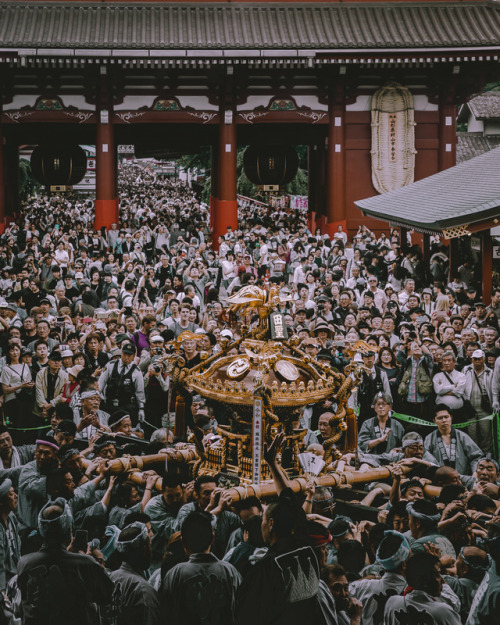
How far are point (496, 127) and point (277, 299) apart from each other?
3571 cm

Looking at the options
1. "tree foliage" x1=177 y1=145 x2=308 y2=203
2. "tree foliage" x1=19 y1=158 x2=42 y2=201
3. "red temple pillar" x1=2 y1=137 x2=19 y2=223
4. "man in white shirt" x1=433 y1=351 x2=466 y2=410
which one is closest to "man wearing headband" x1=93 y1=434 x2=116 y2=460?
"man in white shirt" x1=433 y1=351 x2=466 y2=410

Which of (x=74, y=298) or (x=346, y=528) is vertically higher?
(x=74, y=298)

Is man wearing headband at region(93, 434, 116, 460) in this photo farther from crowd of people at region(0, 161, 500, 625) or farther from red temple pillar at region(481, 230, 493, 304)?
red temple pillar at region(481, 230, 493, 304)

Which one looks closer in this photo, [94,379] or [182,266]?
[94,379]

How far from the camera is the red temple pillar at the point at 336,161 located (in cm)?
2177

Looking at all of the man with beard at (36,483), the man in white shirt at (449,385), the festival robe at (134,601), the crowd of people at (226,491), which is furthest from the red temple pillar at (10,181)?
the festival robe at (134,601)

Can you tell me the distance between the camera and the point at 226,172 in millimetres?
21812

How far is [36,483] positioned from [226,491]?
1.87m

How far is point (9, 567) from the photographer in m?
5.27

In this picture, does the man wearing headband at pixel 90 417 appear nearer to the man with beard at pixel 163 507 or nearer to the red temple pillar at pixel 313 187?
the man with beard at pixel 163 507

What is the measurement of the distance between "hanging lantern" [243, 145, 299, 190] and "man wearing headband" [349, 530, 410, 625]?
18.1 m

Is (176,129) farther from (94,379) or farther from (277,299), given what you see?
(277,299)

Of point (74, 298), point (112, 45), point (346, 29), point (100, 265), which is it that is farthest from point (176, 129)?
point (74, 298)

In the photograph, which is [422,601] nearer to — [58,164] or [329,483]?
[329,483]
